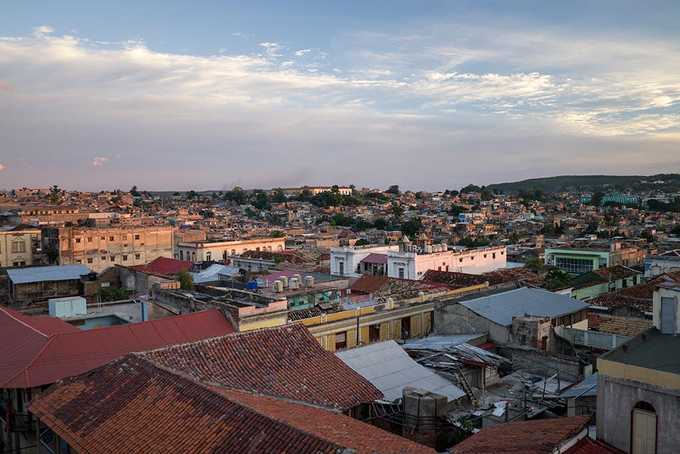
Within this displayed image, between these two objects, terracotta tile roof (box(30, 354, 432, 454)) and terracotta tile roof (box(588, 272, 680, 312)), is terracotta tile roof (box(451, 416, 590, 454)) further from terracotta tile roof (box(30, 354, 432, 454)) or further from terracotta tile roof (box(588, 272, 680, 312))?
terracotta tile roof (box(588, 272, 680, 312))

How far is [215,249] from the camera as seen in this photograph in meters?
53.4

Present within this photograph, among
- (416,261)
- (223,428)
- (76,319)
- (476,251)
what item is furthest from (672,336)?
(476,251)

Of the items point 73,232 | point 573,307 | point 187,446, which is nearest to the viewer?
point 187,446

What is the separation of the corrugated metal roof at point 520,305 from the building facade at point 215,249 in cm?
3437

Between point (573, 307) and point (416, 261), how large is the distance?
14716 millimetres

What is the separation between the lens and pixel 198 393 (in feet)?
33.8

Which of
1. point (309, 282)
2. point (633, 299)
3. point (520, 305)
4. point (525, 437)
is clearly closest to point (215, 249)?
point (309, 282)

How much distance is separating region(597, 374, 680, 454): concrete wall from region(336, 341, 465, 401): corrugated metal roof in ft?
14.7

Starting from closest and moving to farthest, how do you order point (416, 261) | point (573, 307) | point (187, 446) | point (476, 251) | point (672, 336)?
point (187, 446), point (672, 336), point (573, 307), point (416, 261), point (476, 251)

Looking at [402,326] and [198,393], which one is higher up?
[198,393]

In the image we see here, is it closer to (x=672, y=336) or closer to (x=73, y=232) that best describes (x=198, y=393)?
(x=672, y=336)

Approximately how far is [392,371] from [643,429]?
667 cm

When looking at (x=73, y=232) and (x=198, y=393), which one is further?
(x=73, y=232)

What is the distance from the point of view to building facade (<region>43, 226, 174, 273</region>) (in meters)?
45.6
